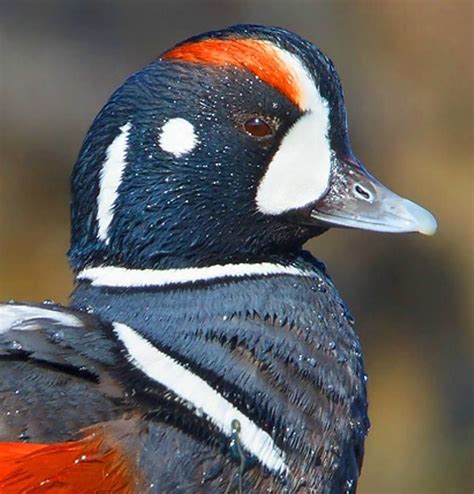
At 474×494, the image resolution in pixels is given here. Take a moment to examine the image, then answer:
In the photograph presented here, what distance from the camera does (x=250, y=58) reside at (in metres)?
3.20

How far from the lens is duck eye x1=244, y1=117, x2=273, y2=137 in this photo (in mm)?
3227

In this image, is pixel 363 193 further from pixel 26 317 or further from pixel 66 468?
pixel 66 468

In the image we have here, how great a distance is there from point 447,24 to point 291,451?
6.21m

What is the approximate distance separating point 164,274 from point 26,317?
1.12ft

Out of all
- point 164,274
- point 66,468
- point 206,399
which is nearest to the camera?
point 66,468

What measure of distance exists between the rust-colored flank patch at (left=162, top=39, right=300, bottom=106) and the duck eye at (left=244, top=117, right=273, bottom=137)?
0.27 ft

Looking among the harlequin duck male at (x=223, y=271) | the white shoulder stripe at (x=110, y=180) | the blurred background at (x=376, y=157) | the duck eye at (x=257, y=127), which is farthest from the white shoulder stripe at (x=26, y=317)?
the blurred background at (x=376, y=157)

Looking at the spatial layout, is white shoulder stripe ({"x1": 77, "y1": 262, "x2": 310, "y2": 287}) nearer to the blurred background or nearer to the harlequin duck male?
the harlequin duck male

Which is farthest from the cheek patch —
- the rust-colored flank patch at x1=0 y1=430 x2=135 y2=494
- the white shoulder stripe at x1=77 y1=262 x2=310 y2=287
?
the rust-colored flank patch at x1=0 y1=430 x2=135 y2=494

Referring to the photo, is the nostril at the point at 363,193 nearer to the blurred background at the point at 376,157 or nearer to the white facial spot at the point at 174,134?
the white facial spot at the point at 174,134

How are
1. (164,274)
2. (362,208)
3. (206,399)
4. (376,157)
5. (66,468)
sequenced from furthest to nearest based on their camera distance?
(376,157)
(362,208)
(164,274)
(206,399)
(66,468)

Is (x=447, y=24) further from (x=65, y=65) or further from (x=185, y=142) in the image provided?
(x=185, y=142)

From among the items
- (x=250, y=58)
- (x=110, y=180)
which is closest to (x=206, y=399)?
(x=110, y=180)

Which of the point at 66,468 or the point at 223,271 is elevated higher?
the point at 223,271
